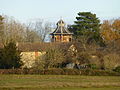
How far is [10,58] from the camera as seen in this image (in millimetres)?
55781

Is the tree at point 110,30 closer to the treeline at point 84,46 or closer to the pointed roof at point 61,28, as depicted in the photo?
the treeline at point 84,46

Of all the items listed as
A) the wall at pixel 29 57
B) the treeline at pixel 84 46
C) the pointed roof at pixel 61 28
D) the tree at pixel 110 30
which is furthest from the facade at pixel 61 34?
the wall at pixel 29 57

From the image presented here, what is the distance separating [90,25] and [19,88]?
182 ft

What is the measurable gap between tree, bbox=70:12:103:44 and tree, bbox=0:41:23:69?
2333 cm

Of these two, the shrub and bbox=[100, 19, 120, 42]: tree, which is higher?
bbox=[100, 19, 120, 42]: tree

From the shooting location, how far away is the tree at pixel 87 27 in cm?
7838

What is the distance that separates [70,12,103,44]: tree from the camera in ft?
257

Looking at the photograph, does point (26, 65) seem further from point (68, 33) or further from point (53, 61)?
point (68, 33)

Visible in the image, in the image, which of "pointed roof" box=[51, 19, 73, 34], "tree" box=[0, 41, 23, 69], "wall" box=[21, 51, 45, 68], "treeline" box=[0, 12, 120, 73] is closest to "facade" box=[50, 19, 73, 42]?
"pointed roof" box=[51, 19, 73, 34]

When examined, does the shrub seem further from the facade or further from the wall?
the facade

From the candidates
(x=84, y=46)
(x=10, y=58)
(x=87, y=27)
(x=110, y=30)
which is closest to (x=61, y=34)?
(x=87, y=27)

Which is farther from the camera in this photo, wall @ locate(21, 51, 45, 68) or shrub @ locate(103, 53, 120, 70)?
wall @ locate(21, 51, 45, 68)

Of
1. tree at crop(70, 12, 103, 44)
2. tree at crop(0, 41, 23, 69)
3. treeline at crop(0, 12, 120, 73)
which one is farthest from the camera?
tree at crop(70, 12, 103, 44)

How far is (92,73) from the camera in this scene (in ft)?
164
